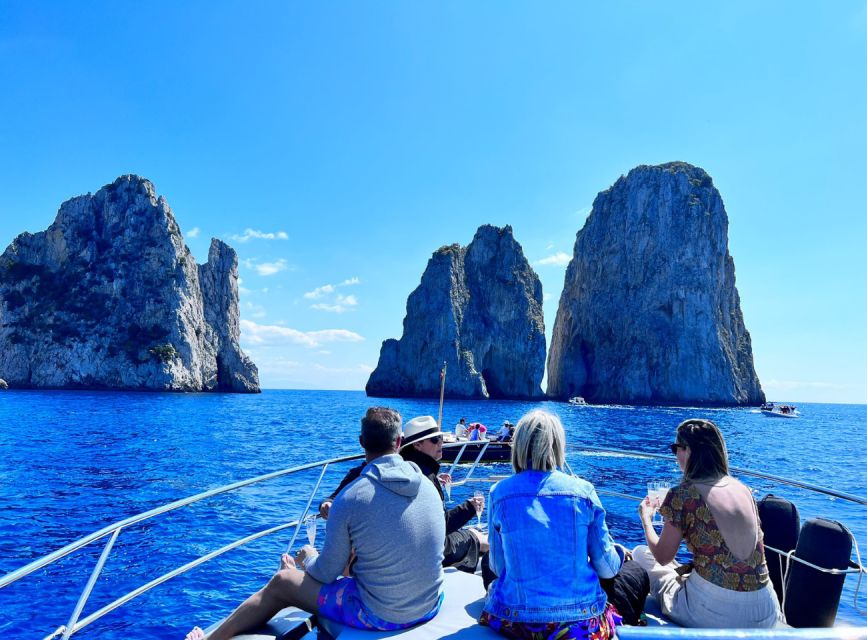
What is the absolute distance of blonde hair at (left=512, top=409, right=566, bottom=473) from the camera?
2.62m

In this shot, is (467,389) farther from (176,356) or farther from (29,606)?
(29,606)

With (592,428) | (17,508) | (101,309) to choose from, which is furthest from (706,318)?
(101,309)

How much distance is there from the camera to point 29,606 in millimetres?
6750

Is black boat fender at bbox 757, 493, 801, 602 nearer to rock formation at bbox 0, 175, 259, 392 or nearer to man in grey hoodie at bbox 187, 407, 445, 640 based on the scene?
man in grey hoodie at bbox 187, 407, 445, 640

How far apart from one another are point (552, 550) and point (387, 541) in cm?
82

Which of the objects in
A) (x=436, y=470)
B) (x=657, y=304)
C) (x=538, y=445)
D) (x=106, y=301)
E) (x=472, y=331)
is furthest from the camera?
(x=472, y=331)

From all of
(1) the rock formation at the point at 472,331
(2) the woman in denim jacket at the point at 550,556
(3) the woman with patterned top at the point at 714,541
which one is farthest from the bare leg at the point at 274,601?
(1) the rock formation at the point at 472,331

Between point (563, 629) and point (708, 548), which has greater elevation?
point (708, 548)

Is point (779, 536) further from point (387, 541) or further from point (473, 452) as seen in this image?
point (473, 452)

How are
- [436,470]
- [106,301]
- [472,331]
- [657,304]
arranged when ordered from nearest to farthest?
[436,470]
[106,301]
[657,304]
[472,331]

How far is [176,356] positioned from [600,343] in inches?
2875

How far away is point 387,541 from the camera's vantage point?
2648 mm

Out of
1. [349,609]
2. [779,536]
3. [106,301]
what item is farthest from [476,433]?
[106,301]

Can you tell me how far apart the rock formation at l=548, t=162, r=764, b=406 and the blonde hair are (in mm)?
90249
